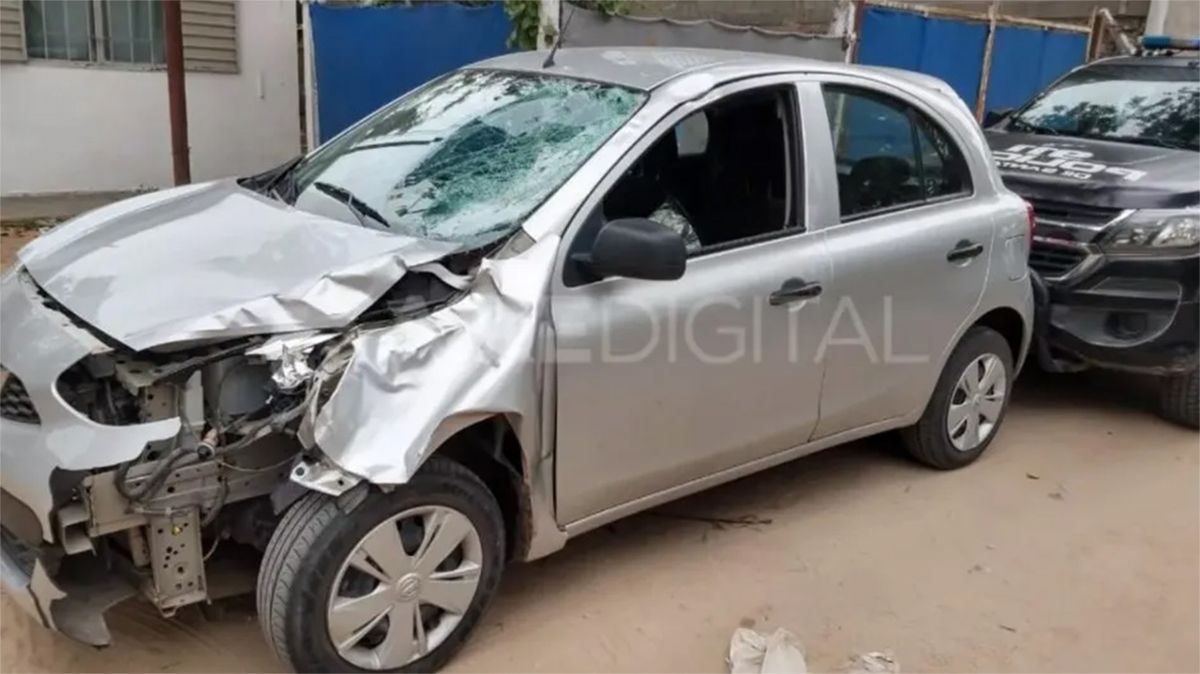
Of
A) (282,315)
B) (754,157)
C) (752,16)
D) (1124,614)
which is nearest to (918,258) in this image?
(754,157)

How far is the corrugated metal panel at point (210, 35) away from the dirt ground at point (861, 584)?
741 centimetres

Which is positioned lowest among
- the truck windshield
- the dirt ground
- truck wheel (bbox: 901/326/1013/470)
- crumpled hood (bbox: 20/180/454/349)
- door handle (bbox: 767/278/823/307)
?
the dirt ground

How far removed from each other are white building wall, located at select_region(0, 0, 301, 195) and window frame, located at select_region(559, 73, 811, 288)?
7.53 m

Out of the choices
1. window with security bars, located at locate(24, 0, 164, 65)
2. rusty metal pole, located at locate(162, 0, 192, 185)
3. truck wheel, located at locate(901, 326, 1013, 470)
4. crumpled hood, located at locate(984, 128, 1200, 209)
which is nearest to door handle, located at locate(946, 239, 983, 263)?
truck wheel, located at locate(901, 326, 1013, 470)

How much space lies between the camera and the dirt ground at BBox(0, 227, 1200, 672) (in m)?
3.31

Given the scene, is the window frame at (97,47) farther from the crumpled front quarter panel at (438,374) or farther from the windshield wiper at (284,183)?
the crumpled front quarter panel at (438,374)

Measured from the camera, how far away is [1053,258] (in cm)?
544

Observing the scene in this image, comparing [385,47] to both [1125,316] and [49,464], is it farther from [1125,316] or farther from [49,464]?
[49,464]

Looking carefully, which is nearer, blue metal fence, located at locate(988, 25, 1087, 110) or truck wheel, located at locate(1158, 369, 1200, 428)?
truck wheel, located at locate(1158, 369, 1200, 428)

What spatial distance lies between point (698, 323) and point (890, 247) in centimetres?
103

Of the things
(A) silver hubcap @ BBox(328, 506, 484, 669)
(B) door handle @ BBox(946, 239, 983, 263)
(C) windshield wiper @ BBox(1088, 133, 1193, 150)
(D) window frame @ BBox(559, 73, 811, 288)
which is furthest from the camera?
(C) windshield wiper @ BBox(1088, 133, 1193, 150)

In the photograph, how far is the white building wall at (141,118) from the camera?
916 cm

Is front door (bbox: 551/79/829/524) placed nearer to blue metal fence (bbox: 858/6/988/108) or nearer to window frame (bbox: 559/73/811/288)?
window frame (bbox: 559/73/811/288)

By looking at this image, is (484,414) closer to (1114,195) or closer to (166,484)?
(166,484)
